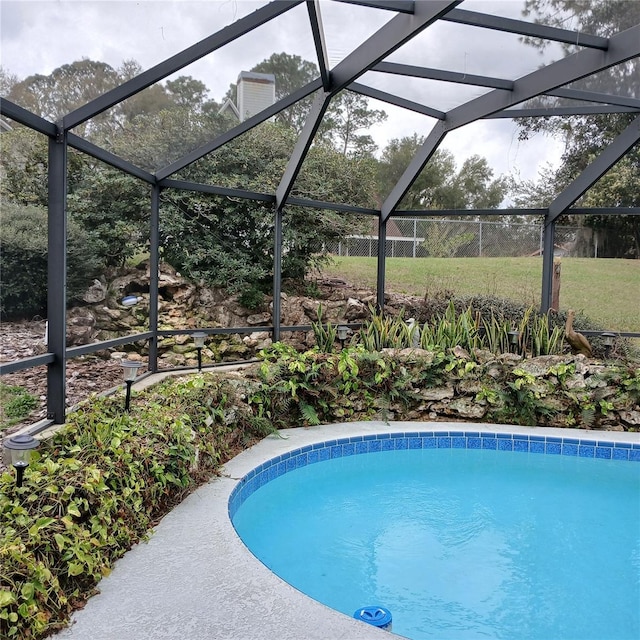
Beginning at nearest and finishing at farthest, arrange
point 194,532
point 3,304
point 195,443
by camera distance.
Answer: point 194,532 → point 3,304 → point 195,443

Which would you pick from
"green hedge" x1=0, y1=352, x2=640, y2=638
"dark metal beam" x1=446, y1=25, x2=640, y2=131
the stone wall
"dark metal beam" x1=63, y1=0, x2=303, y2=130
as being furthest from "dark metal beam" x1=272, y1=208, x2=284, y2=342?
"dark metal beam" x1=63, y1=0, x2=303, y2=130

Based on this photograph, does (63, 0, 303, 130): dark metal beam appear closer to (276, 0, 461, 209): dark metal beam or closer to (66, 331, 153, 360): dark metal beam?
(276, 0, 461, 209): dark metal beam

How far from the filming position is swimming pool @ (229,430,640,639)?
11.2 feet

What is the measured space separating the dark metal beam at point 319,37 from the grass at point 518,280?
5.01 m

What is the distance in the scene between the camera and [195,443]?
4.61m

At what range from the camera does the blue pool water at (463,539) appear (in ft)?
11.1

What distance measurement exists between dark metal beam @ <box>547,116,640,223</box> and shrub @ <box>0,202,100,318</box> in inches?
284

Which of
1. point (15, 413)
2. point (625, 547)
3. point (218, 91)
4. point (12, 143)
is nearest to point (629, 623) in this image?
point (625, 547)

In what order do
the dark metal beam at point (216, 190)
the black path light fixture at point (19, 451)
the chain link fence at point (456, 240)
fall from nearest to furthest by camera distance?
the black path light fixture at point (19, 451) → the dark metal beam at point (216, 190) → the chain link fence at point (456, 240)

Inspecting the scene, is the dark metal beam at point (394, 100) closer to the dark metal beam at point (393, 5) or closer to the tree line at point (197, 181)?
the tree line at point (197, 181)

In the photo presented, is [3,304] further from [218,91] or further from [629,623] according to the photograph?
[629,623]

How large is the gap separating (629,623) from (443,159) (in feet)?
26.5

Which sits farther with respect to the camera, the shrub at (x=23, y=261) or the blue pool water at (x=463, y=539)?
the shrub at (x=23, y=261)

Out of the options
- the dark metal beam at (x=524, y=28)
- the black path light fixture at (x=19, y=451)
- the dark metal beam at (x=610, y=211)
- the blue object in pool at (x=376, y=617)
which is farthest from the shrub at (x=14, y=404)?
the dark metal beam at (x=610, y=211)
